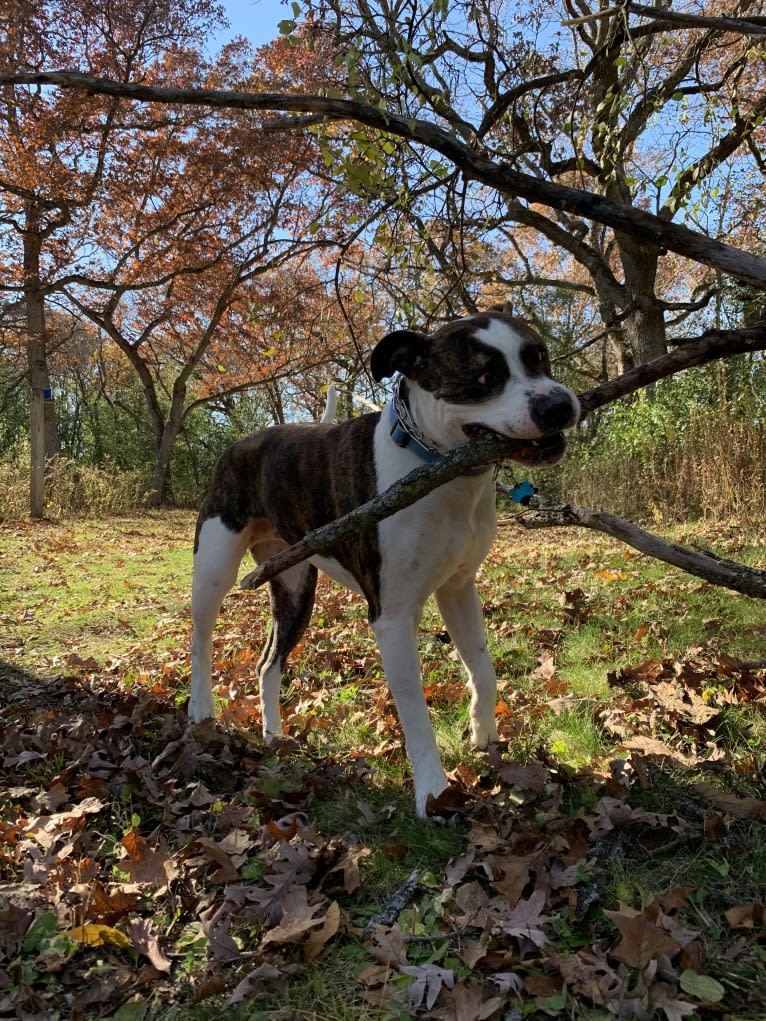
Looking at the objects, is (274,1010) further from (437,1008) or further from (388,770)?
(388,770)

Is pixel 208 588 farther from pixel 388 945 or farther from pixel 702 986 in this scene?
pixel 702 986

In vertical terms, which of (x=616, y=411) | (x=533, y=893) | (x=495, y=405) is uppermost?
(x=616, y=411)

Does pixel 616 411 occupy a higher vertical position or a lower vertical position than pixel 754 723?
higher

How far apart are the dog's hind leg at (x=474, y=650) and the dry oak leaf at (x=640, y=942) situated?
4.65ft

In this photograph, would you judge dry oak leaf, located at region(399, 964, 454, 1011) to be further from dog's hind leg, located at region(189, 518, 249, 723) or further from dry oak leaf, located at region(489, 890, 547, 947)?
dog's hind leg, located at region(189, 518, 249, 723)

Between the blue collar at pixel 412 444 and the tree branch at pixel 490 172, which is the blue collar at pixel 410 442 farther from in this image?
the tree branch at pixel 490 172

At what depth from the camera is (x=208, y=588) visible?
387 centimetres

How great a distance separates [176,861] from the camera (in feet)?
7.85

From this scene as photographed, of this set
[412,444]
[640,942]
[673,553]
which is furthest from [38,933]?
[673,553]

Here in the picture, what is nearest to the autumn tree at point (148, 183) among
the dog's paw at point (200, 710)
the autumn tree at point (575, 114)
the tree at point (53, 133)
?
the tree at point (53, 133)

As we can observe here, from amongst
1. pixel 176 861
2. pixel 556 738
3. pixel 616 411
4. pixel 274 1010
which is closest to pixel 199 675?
pixel 176 861

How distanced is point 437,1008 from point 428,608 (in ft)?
14.4

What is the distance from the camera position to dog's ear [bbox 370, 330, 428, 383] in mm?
2752

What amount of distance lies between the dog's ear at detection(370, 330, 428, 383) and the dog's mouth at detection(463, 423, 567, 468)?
0.49 meters
